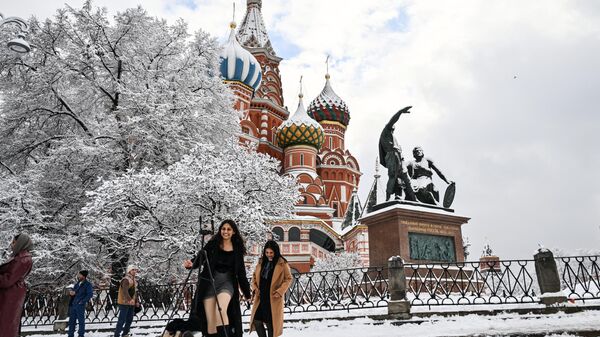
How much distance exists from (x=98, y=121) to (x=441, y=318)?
1405 centimetres

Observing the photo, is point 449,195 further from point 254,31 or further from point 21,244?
point 254,31

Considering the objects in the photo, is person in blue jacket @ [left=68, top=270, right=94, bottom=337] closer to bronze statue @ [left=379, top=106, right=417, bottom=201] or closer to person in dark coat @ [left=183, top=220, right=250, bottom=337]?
person in dark coat @ [left=183, top=220, right=250, bottom=337]

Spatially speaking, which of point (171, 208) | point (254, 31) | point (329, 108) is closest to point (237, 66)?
point (254, 31)

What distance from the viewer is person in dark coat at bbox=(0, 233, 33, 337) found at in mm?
4676

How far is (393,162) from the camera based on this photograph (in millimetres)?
13656

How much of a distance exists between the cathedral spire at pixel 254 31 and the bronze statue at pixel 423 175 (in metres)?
43.1

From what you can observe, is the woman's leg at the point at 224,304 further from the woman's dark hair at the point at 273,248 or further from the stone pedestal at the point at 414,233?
the stone pedestal at the point at 414,233

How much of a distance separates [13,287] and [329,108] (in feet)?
169

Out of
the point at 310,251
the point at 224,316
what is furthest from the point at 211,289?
the point at 310,251

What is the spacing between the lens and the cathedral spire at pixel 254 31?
181 feet

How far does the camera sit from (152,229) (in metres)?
14.2

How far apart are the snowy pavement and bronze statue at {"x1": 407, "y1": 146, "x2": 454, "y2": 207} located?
527 centimetres

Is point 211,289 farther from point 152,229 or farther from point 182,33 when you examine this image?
point 182,33

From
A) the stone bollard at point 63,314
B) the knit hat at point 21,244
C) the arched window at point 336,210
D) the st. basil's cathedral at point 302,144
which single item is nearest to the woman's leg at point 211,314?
the knit hat at point 21,244
